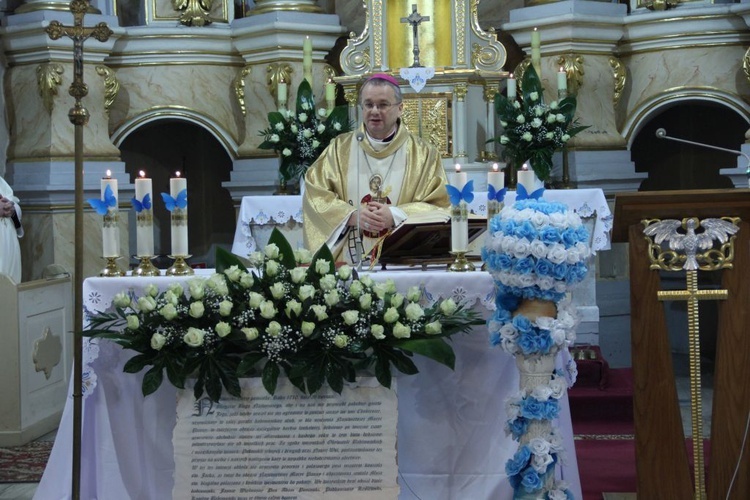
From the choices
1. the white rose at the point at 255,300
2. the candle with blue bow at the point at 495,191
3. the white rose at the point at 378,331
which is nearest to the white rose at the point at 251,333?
the white rose at the point at 255,300

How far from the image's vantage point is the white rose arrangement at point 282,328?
14.3ft

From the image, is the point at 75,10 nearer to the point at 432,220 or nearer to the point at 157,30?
the point at 432,220

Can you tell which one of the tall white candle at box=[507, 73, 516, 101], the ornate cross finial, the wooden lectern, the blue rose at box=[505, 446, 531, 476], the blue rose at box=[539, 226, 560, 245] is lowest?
the blue rose at box=[505, 446, 531, 476]

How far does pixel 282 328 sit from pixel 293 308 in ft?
0.37

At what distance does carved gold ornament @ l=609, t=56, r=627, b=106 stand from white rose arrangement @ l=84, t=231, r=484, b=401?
210 inches

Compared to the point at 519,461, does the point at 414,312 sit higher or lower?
higher

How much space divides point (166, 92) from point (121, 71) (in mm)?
Answer: 436

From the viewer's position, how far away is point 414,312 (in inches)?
171

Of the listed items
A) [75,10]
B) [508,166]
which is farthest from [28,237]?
[75,10]

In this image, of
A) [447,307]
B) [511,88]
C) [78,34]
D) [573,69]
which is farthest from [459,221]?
[573,69]

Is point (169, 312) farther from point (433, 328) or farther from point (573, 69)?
point (573, 69)

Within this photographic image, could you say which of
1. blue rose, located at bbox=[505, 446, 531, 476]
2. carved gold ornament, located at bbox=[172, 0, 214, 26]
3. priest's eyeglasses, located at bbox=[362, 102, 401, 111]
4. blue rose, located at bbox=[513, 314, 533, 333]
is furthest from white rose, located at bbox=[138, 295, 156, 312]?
carved gold ornament, located at bbox=[172, 0, 214, 26]

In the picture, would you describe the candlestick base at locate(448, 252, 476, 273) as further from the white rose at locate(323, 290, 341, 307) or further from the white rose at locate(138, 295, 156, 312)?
the white rose at locate(138, 295, 156, 312)

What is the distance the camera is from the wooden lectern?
4.28 metres
